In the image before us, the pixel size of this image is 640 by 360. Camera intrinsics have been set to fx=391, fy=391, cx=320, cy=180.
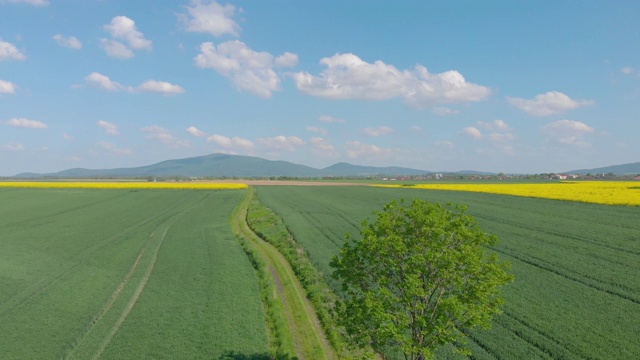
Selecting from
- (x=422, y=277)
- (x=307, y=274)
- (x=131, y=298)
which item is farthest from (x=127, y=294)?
(x=422, y=277)

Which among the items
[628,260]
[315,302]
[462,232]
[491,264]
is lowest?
[315,302]

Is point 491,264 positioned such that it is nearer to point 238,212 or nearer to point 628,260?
point 628,260

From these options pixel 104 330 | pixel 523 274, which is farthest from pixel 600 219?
pixel 104 330

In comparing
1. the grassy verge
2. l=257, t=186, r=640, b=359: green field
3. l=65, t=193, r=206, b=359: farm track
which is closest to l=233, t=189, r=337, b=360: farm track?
the grassy verge

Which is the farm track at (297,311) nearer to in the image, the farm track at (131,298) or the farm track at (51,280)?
the farm track at (131,298)

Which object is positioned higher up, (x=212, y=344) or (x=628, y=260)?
(x=628, y=260)

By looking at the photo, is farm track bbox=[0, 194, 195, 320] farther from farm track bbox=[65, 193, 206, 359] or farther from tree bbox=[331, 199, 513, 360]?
tree bbox=[331, 199, 513, 360]
